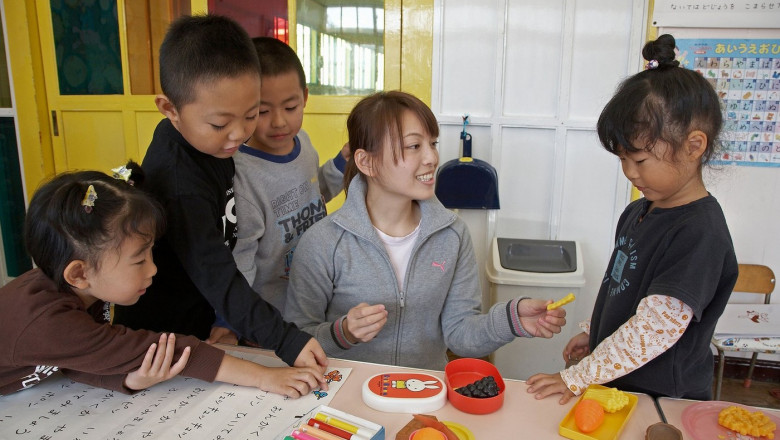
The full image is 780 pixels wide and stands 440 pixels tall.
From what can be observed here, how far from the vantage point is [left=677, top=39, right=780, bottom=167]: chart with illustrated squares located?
230cm

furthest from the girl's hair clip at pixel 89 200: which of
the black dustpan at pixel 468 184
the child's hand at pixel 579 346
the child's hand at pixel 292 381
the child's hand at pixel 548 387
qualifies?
the black dustpan at pixel 468 184

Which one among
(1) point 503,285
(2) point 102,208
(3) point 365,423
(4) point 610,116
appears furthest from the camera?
(1) point 503,285

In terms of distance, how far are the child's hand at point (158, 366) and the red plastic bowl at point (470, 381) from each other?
0.50m

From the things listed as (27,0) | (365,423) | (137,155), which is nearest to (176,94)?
(365,423)

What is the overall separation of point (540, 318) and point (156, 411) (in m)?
0.78

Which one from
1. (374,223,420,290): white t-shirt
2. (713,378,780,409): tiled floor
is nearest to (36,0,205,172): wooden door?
(374,223,420,290): white t-shirt

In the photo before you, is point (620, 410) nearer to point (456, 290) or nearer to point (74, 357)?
point (456, 290)

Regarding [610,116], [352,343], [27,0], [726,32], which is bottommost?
[352,343]

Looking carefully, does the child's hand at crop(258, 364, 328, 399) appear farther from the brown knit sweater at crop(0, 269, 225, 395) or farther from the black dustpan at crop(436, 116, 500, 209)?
the black dustpan at crop(436, 116, 500, 209)

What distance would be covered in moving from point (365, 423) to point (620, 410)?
0.45 meters

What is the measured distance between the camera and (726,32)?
2.30m

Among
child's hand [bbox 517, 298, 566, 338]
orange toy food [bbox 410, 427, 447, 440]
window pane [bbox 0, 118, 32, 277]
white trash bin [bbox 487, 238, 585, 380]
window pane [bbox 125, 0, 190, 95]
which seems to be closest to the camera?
orange toy food [bbox 410, 427, 447, 440]

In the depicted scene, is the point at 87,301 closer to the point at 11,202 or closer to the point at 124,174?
the point at 124,174

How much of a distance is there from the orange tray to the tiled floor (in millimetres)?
1830
